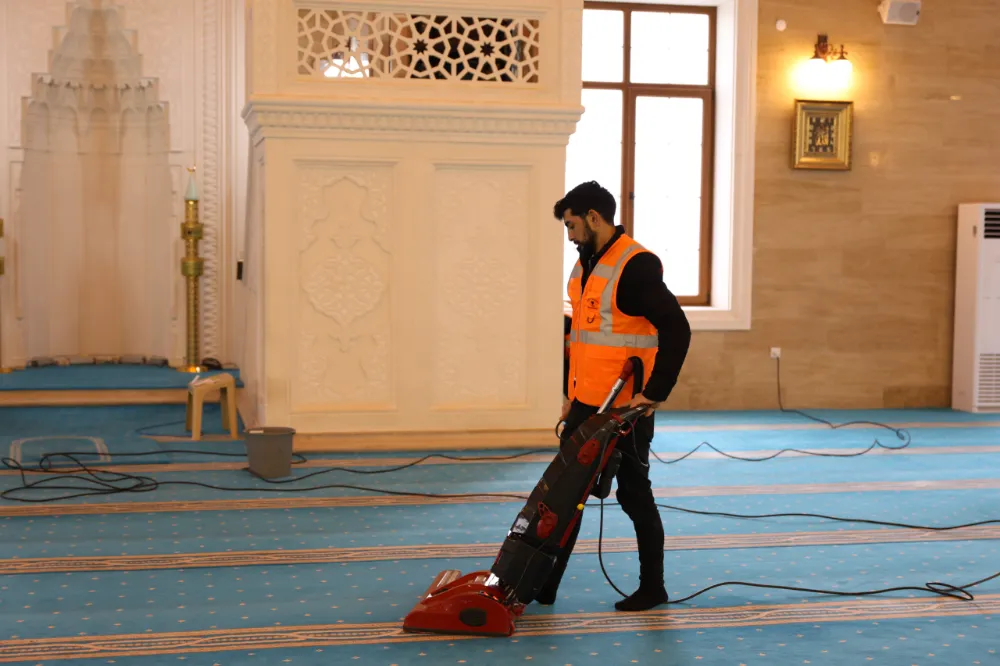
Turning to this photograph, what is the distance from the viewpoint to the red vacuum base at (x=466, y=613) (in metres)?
3.42

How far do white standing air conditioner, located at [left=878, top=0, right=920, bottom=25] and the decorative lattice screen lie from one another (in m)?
3.33

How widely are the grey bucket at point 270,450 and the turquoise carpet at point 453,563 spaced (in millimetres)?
132

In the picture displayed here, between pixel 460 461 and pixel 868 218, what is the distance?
4173 millimetres

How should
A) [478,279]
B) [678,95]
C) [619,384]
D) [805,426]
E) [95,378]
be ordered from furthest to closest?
1. [678,95]
2. [95,378]
3. [805,426]
4. [478,279]
5. [619,384]

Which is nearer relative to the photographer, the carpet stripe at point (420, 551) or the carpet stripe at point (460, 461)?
the carpet stripe at point (420, 551)

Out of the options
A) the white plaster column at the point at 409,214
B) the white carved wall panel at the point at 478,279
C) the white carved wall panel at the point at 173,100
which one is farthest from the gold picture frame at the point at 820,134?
the white carved wall panel at the point at 173,100

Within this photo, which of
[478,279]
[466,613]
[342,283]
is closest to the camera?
[466,613]

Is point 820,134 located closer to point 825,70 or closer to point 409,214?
point 825,70

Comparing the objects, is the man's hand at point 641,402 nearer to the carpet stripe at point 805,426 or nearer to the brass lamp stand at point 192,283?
the carpet stripe at point 805,426

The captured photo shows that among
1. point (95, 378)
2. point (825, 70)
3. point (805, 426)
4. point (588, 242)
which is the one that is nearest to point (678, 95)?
point (825, 70)

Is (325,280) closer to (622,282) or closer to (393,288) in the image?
(393,288)

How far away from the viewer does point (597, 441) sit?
135 inches

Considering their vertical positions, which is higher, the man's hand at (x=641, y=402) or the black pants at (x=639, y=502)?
the man's hand at (x=641, y=402)

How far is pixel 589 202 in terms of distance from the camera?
3682 mm
